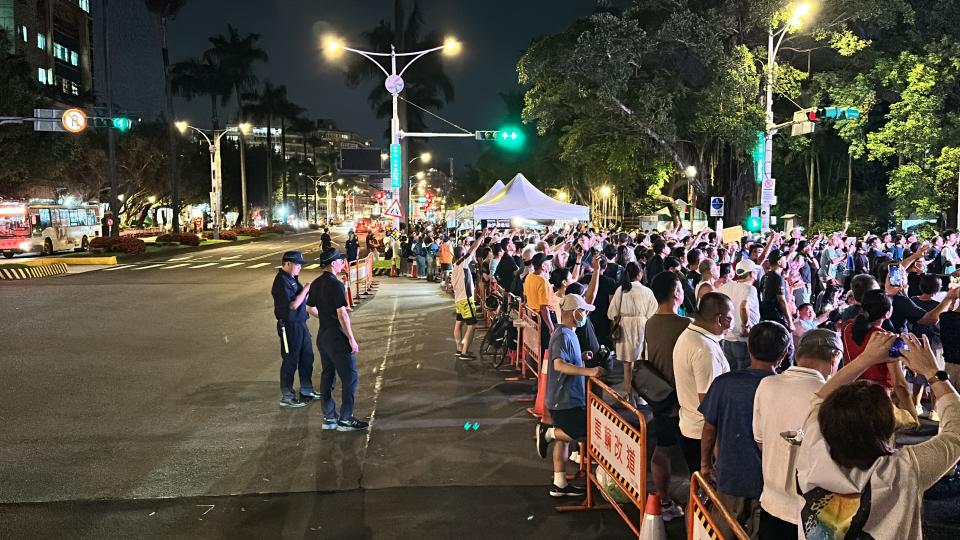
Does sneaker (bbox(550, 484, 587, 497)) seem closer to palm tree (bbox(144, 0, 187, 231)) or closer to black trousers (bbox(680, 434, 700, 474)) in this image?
black trousers (bbox(680, 434, 700, 474))

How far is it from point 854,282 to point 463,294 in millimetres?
6576

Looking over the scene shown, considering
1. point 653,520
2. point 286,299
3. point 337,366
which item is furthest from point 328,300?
point 653,520

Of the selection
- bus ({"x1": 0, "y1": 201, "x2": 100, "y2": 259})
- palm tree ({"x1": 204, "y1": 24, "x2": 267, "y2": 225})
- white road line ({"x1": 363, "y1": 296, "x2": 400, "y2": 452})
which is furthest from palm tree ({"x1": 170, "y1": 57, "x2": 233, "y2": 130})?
white road line ({"x1": 363, "y1": 296, "x2": 400, "y2": 452})

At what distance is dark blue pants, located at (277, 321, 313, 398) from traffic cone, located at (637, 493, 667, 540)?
575cm

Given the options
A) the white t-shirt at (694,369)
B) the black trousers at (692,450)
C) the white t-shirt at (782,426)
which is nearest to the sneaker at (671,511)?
the black trousers at (692,450)

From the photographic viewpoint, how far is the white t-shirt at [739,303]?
822cm

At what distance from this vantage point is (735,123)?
27125 millimetres

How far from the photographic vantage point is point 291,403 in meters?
9.09

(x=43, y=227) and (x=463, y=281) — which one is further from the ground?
(x=43, y=227)

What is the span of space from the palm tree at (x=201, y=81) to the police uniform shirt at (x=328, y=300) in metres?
60.4

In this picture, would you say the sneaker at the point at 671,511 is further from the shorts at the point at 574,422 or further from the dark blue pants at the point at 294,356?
the dark blue pants at the point at 294,356

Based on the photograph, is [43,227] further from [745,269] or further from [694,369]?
[694,369]

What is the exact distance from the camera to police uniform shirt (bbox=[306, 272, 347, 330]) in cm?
790

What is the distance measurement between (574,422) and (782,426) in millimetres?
2522
